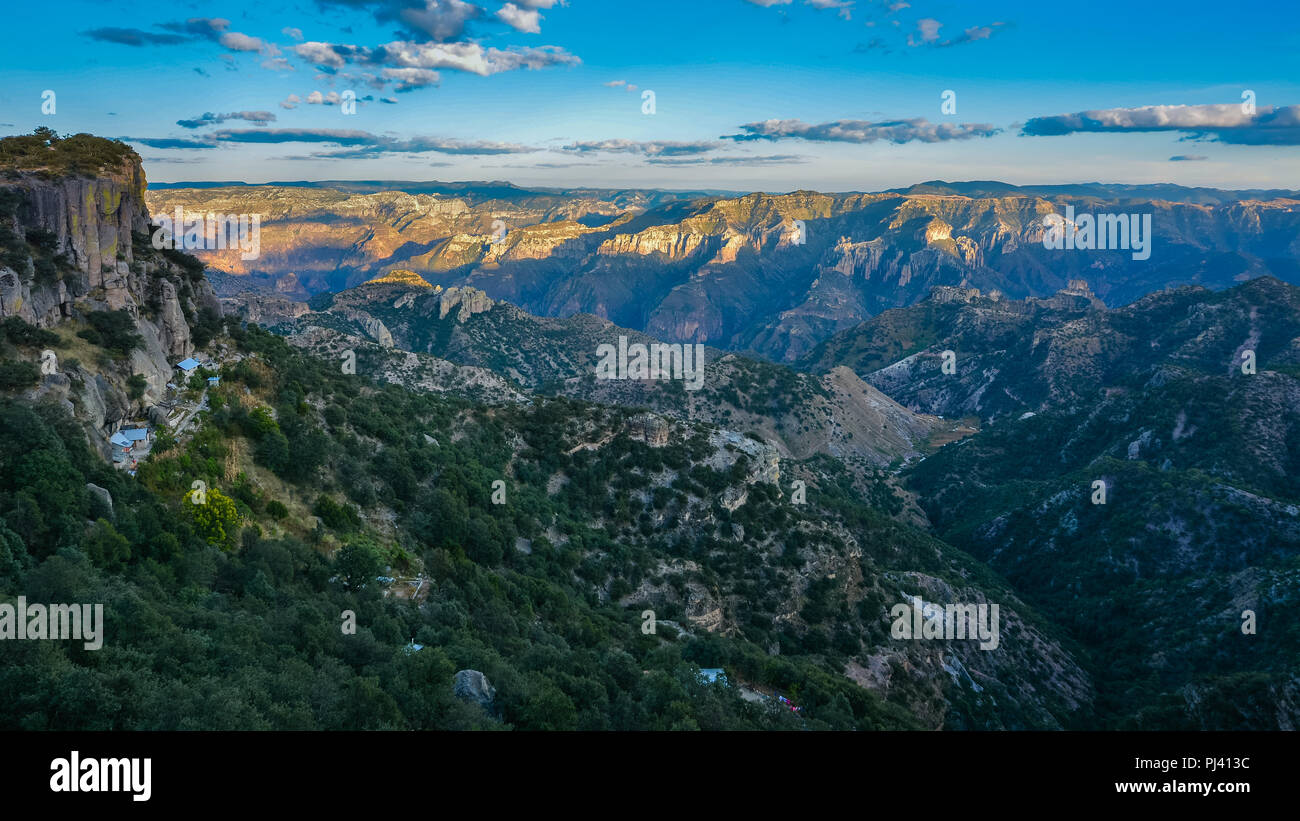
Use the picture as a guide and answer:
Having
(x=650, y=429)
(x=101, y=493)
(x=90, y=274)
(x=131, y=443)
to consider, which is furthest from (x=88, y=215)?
(x=650, y=429)

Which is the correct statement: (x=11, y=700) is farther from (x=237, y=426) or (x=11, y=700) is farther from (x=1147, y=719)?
(x=1147, y=719)

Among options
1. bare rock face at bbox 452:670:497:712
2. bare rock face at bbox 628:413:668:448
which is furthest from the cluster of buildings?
bare rock face at bbox 628:413:668:448

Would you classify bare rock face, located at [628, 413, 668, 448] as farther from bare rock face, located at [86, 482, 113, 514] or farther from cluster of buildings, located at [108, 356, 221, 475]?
bare rock face, located at [86, 482, 113, 514]

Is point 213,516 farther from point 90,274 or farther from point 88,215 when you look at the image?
point 88,215

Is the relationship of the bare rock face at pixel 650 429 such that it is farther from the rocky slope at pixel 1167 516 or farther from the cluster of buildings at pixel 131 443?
the rocky slope at pixel 1167 516

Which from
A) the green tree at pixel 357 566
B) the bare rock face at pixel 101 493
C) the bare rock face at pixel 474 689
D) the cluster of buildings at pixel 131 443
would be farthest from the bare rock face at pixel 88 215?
the bare rock face at pixel 474 689
